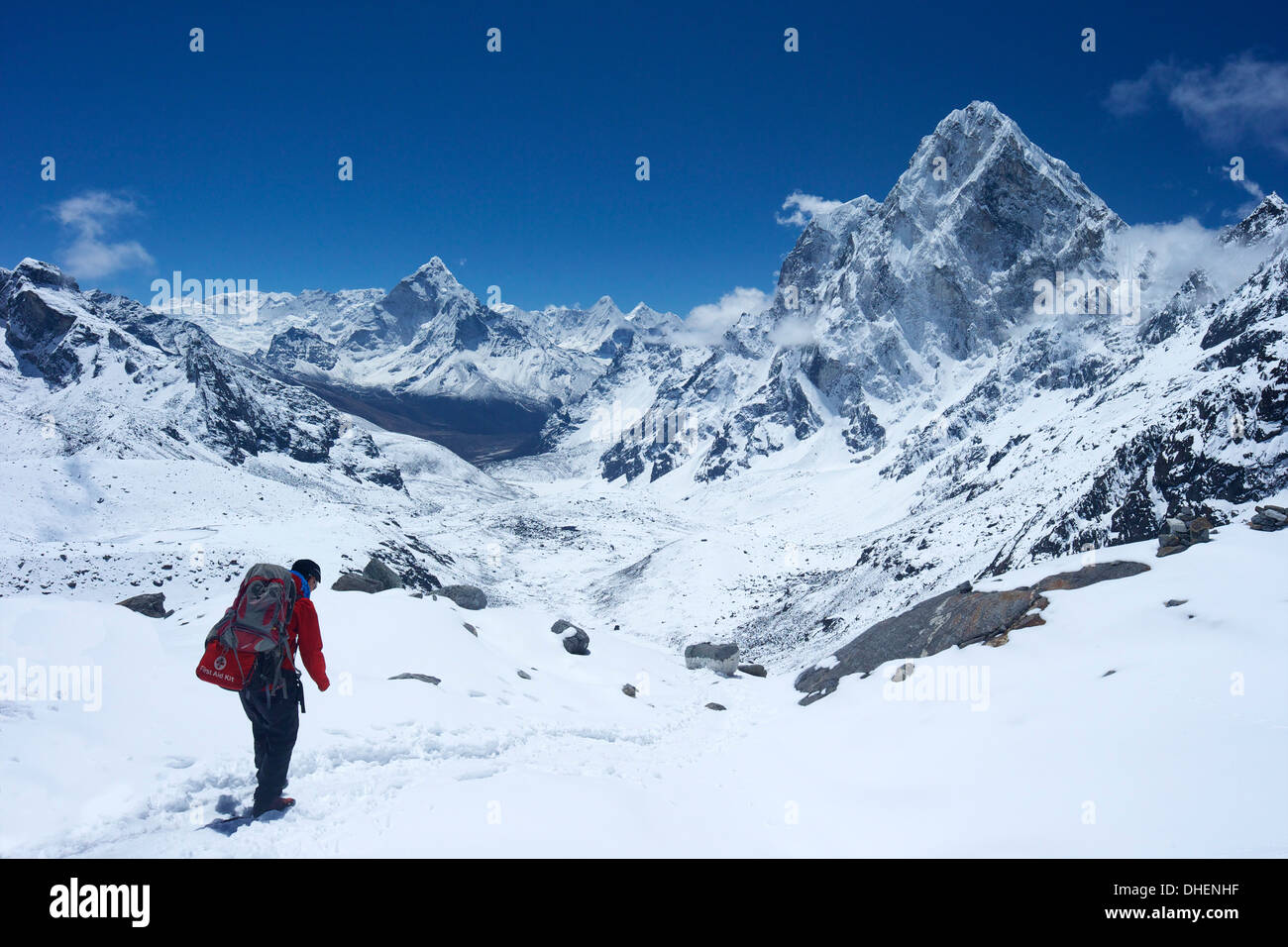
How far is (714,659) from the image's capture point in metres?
25.1

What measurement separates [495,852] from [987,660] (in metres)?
10.9

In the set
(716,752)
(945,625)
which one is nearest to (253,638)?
(716,752)

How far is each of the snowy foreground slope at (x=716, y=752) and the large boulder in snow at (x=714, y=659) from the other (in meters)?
8.72

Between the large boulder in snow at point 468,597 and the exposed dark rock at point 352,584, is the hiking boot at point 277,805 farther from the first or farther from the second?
the large boulder in snow at point 468,597

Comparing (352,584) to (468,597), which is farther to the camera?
(468,597)

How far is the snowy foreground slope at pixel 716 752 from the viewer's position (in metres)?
6.62

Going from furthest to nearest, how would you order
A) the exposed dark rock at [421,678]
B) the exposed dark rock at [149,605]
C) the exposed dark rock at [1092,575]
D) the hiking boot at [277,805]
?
1. the exposed dark rock at [149,605]
2. the exposed dark rock at [1092,575]
3. the exposed dark rock at [421,678]
4. the hiking boot at [277,805]

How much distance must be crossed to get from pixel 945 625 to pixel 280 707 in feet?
50.7

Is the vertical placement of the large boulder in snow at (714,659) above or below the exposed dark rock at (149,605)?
below

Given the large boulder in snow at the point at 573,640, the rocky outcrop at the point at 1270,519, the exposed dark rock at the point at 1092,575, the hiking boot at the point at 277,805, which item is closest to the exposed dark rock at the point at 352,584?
the large boulder in snow at the point at 573,640

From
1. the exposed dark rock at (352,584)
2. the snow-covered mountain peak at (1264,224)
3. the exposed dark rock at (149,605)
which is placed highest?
the snow-covered mountain peak at (1264,224)

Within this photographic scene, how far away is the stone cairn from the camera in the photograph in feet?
51.6

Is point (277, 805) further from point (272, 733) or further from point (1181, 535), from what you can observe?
point (1181, 535)

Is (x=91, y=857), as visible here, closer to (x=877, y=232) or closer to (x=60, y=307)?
(x=60, y=307)
